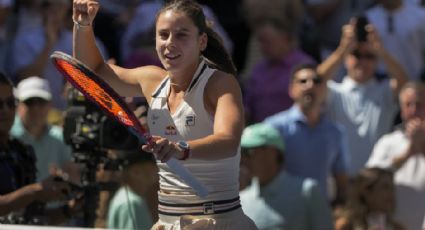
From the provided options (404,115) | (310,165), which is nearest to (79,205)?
(310,165)

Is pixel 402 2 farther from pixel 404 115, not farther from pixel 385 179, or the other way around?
pixel 385 179

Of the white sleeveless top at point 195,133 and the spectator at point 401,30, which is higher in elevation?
the spectator at point 401,30

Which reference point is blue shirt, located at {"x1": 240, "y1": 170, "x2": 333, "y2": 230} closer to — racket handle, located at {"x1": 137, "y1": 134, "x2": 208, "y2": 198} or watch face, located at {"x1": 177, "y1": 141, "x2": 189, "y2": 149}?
racket handle, located at {"x1": 137, "y1": 134, "x2": 208, "y2": 198}

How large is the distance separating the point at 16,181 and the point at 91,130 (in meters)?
0.61

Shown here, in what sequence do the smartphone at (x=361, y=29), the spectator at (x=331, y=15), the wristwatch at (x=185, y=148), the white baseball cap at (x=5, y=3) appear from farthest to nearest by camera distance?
1. the spectator at (x=331, y=15)
2. the white baseball cap at (x=5, y=3)
3. the smartphone at (x=361, y=29)
4. the wristwatch at (x=185, y=148)

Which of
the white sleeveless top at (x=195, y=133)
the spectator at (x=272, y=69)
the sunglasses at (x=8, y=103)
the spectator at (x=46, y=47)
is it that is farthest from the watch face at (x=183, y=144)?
the spectator at (x=46, y=47)

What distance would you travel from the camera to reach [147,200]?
311 inches

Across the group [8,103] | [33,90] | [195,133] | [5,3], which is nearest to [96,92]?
[195,133]

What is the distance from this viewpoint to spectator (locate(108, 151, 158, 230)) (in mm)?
7590

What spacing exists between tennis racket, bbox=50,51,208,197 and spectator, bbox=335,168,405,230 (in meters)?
3.23

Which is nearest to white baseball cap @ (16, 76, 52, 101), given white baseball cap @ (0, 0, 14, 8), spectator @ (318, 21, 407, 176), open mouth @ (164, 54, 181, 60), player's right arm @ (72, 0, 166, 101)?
white baseball cap @ (0, 0, 14, 8)

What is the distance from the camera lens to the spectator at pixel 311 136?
878 centimetres

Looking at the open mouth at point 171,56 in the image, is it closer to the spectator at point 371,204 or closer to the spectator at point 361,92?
the spectator at point 371,204

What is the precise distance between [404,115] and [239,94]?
3992mm
